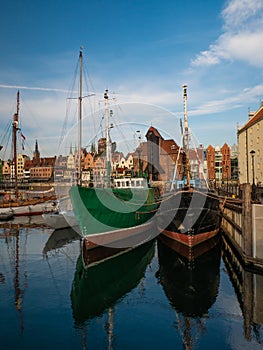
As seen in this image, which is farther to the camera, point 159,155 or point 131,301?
point 159,155

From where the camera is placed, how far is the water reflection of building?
13391 millimetres

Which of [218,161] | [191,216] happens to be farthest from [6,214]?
[218,161]

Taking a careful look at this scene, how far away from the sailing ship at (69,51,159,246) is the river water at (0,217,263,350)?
2085mm

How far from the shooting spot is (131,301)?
16578mm

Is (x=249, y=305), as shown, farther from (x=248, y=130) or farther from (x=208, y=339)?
(x=248, y=130)

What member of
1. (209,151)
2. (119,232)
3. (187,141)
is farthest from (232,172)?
(119,232)

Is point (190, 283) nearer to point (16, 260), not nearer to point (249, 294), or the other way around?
point (249, 294)

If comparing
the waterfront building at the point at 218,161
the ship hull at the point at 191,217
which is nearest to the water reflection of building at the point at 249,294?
the ship hull at the point at 191,217

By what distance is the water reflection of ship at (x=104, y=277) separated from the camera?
643 inches

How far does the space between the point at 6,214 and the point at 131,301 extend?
3445cm

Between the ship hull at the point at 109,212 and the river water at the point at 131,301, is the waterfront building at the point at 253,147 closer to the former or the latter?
the ship hull at the point at 109,212

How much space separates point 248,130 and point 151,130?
188 ft

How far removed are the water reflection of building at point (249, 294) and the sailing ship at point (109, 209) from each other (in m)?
8.84

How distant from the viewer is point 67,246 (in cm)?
2955
